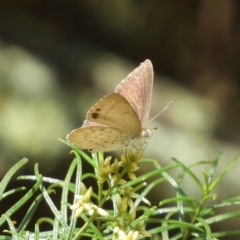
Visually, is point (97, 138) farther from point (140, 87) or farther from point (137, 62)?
point (137, 62)

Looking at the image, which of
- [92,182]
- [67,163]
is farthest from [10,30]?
[92,182]

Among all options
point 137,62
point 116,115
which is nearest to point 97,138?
point 116,115

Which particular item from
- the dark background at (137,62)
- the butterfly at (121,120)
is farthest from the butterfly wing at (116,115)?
the dark background at (137,62)

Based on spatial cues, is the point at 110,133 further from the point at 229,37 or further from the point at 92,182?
the point at 229,37

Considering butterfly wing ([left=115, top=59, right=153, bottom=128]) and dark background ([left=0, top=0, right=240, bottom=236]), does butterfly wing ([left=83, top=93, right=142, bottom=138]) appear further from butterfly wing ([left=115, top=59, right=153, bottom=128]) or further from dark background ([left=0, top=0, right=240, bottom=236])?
dark background ([left=0, top=0, right=240, bottom=236])

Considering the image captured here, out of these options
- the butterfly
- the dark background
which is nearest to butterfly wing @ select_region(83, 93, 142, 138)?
the butterfly

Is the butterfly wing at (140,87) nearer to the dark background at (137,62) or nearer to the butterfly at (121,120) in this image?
the butterfly at (121,120)
